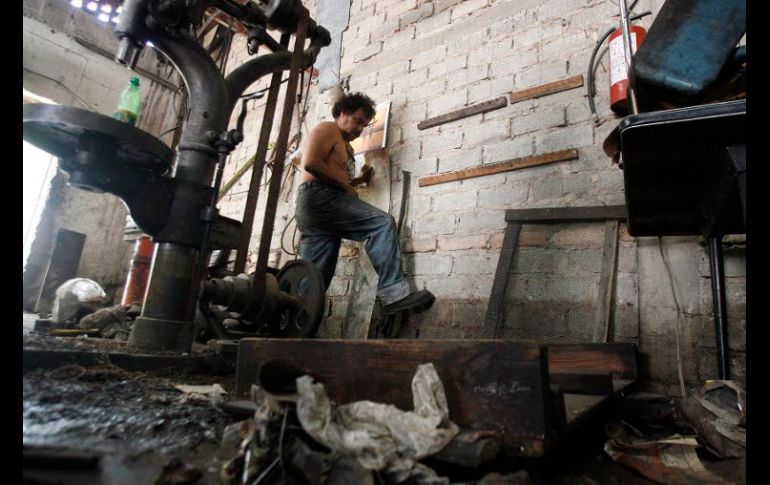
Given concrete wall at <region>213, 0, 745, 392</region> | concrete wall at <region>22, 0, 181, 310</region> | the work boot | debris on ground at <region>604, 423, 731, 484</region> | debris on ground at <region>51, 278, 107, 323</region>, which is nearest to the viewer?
debris on ground at <region>604, 423, 731, 484</region>

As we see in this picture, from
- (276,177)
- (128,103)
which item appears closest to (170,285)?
(276,177)

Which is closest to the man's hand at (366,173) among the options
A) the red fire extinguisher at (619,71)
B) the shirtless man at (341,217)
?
the shirtless man at (341,217)

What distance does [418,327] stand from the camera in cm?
258

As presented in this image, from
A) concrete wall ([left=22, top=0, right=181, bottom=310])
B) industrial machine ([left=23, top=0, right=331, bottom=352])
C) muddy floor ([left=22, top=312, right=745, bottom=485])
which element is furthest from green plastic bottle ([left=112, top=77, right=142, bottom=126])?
concrete wall ([left=22, top=0, right=181, bottom=310])

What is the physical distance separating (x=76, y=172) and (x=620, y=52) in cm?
252

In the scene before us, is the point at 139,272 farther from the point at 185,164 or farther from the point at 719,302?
the point at 719,302

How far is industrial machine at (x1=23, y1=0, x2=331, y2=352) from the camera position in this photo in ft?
4.32

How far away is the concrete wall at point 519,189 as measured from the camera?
6.10 feet

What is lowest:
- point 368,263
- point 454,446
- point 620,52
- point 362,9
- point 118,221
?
point 454,446

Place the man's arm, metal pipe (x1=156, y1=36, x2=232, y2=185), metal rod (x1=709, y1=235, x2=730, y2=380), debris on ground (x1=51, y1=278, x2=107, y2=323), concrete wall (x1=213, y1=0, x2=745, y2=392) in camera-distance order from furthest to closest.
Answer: the man's arm
debris on ground (x1=51, y1=278, x2=107, y2=323)
concrete wall (x1=213, y1=0, x2=745, y2=392)
metal pipe (x1=156, y1=36, x2=232, y2=185)
metal rod (x1=709, y1=235, x2=730, y2=380)

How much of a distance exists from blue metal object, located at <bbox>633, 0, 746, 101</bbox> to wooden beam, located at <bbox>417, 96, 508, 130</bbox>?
4.93 ft

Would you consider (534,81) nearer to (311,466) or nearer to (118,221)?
(311,466)

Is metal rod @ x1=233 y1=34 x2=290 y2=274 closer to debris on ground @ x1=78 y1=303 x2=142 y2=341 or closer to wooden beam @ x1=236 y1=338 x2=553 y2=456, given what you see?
debris on ground @ x1=78 y1=303 x2=142 y2=341
